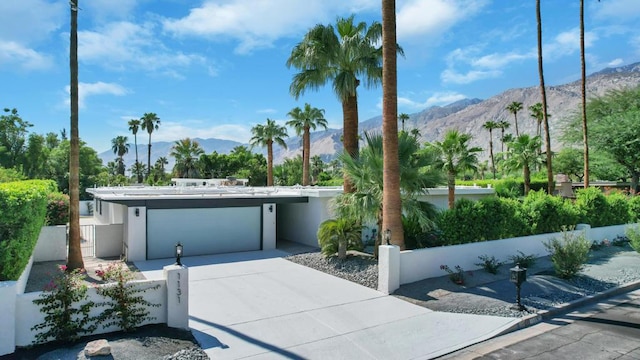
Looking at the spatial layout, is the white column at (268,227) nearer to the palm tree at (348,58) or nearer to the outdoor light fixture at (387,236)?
the palm tree at (348,58)

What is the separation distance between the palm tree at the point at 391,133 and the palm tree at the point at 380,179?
0.71 m

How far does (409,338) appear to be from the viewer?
21.1 feet

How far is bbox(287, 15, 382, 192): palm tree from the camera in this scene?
12.8 meters

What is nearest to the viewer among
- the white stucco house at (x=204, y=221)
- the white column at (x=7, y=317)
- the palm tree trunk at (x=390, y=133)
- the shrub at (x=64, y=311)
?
the white column at (x=7, y=317)

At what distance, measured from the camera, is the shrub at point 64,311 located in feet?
18.3

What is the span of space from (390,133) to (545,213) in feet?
23.5

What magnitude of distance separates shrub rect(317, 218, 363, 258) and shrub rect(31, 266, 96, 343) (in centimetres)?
726

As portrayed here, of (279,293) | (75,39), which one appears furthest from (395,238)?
(75,39)

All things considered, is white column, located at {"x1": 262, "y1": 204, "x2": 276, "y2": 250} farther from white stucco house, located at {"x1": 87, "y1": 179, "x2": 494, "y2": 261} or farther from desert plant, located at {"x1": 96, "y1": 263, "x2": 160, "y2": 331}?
desert plant, located at {"x1": 96, "y1": 263, "x2": 160, "y2": 331}

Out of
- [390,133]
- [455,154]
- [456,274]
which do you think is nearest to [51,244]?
[390,133]

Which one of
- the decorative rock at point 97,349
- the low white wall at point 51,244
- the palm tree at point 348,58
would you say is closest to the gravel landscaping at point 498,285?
the palm tree at point 348,58

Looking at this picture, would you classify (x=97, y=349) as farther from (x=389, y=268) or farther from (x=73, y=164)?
(x=73, y=164)

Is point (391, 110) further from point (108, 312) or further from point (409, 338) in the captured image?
point (108, 312)

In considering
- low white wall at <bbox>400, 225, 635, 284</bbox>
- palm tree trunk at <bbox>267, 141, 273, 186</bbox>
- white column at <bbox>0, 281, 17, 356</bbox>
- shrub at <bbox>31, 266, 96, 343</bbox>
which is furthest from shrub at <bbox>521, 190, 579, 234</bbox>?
palm tree trunk at <bbox>267, 141, 273, 186</bbox>
